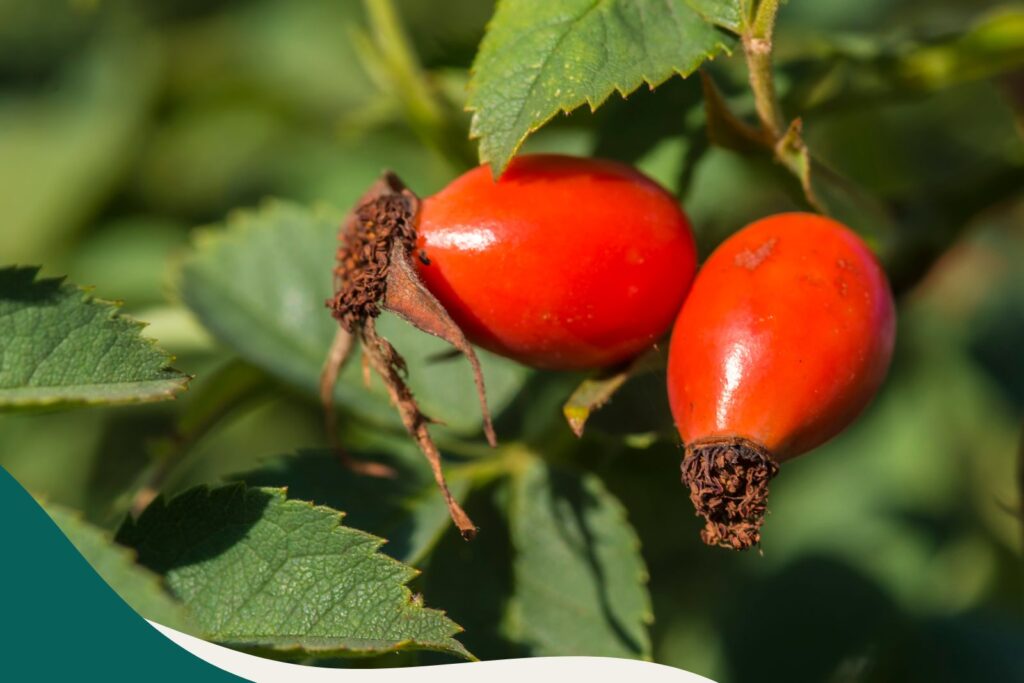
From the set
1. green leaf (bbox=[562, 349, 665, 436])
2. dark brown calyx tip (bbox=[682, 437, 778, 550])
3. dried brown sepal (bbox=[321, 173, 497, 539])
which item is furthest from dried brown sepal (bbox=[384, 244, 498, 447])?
dark brown calyx tip (bbox=[682, 437, 778, 550])

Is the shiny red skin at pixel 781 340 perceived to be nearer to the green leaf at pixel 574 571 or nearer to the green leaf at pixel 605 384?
the green leaf at pixel 605 384

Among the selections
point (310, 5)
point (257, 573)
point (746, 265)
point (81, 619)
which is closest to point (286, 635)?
point (257, 573)

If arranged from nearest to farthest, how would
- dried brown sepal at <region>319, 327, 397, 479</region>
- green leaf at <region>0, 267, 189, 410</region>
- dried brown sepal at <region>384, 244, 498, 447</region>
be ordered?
green leaf at <region>0, 267, 189, 410</region>, dried brown sepal at <region>384, 244, 498, 447</region>, dried brown sepal at <region>319, 327, 397, 479</region>

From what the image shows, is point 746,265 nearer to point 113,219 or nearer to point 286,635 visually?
point 286,635

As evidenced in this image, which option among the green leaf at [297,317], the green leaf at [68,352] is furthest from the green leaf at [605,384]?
the green leaf at [68,352]

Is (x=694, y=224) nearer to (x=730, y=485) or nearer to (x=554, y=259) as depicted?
(x=554, y=259)

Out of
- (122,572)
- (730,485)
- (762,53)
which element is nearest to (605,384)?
(730,485)

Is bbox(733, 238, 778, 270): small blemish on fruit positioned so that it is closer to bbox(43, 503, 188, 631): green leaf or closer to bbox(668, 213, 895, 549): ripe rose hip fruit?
bbox(668, 213, 895, 549): ripe rose hip fruit
